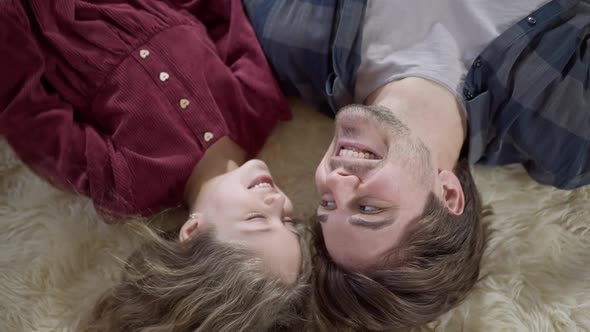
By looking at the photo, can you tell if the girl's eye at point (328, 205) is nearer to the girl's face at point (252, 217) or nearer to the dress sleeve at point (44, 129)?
the girl's face at point (252, 217)

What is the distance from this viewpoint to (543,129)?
4.02 feet

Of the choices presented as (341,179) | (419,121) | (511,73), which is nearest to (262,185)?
(341,179)

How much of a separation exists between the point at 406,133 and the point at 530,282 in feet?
1.61

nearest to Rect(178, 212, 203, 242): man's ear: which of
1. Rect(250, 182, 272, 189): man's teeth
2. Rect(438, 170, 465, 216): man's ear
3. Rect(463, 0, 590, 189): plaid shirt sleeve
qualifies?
Rect(250, 182, 272, 189): man's teeth

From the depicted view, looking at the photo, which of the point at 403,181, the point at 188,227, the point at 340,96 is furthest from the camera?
the point at 340,96

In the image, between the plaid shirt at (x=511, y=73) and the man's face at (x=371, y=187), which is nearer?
the man's face at (x=371, y=187)

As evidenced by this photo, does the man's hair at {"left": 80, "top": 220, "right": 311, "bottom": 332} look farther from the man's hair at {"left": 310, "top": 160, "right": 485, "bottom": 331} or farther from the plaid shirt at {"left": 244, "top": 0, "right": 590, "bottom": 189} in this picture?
the plaid shirt at {"left": 244, "top": 0, "right": 590, "bottom": 189}

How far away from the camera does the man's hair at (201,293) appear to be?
42.8 inches

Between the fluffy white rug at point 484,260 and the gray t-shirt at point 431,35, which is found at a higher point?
the gray t-shirt at point 431,35

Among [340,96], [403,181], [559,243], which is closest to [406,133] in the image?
[403,181]

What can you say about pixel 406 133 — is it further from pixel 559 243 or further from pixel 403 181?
pixel 559 243

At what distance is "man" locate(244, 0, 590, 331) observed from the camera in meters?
1.06

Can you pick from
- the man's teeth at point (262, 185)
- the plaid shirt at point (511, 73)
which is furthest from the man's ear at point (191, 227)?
the plaid shirt at point (511, 73)

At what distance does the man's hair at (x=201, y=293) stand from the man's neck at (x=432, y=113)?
0.34 meters
